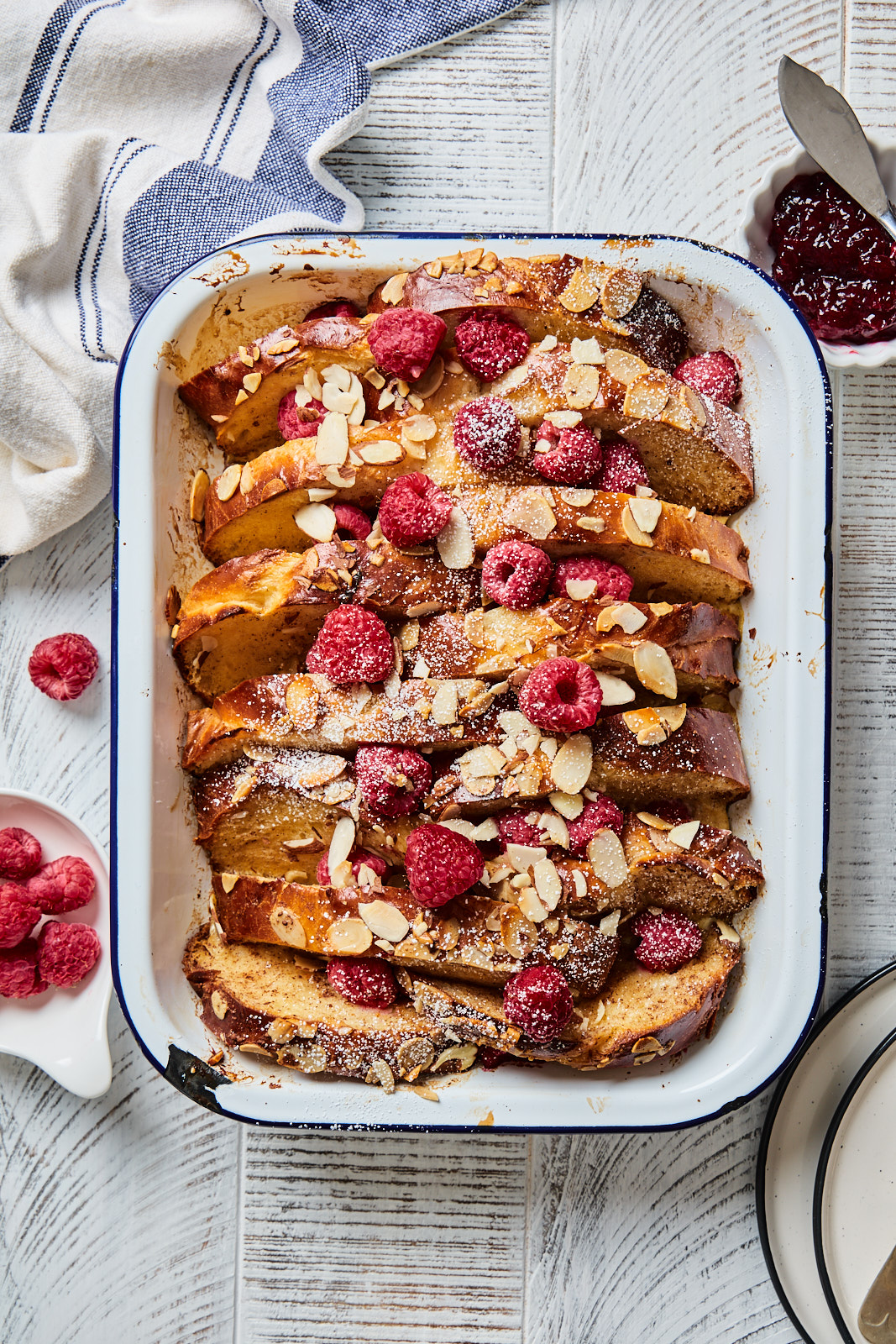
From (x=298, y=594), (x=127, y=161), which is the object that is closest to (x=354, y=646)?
(x=298, y=594)

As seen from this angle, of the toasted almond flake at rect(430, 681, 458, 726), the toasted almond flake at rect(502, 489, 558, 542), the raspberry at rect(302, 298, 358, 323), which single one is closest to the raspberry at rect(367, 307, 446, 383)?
the raspberry at rect(302, 298, 358, 323)

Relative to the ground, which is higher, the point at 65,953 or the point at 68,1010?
the point at 65,953

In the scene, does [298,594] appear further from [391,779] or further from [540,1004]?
[540,1004]

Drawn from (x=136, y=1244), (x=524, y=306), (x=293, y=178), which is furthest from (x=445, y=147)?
(x=136, y=1244)

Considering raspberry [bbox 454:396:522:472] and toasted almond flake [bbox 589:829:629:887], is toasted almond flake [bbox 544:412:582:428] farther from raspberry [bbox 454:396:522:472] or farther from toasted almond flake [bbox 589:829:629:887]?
toasted almond flake [bbox 589:829:629:887]

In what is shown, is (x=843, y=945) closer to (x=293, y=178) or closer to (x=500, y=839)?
(x=500, y=839)

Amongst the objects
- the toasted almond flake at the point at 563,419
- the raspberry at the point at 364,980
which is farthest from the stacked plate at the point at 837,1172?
the toasted almond flake at the point at 563,419
